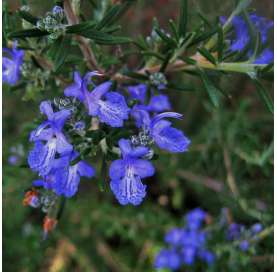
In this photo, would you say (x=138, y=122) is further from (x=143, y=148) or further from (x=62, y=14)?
(x=62, y=14)

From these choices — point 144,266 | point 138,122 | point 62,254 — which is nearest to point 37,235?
point 62,254

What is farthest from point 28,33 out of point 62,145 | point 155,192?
point 155,192

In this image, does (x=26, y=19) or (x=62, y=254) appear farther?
(x=62, y=254)

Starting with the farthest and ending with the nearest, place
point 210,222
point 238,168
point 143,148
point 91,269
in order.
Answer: point 91,269 < point 210,222 < point 238,168 < point 143,148

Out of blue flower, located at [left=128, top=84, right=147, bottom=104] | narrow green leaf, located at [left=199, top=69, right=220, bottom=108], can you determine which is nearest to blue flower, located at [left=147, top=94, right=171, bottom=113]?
blue flower, located at [left=128, top=84, right=147, bottom=104]

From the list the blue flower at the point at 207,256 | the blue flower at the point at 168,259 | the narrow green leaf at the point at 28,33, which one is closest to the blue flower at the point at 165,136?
the narrow green leaf at the point at 28,33

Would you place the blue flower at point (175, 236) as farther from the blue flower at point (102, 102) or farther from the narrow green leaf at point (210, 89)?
the blue flower at point (102, 102)

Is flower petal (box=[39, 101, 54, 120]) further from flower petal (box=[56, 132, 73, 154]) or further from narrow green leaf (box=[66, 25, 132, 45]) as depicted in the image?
narrow green leaf (box=[66, 25, 132, 45])

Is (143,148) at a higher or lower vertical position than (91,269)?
higher
